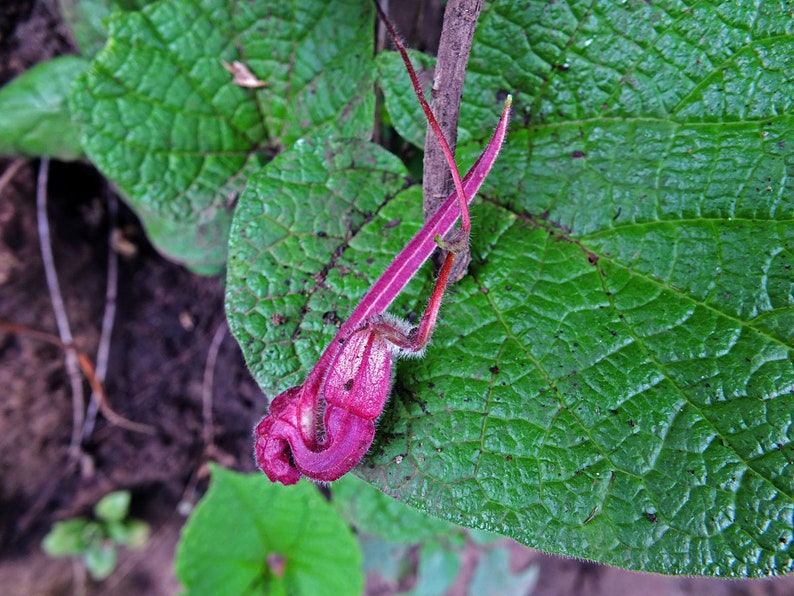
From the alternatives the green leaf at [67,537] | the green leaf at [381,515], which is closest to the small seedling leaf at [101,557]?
the green leaf at [67,537]

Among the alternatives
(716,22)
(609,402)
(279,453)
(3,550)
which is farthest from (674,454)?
(3,550)

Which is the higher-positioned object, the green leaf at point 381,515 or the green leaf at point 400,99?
the green leaf at point 400,99

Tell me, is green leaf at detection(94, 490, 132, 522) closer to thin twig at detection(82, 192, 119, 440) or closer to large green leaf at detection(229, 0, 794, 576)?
thin twig at detection(82, 192, 119, 440)

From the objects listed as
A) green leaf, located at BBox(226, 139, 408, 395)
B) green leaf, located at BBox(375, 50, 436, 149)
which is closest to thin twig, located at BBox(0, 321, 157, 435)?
green leaf, located at BBox(226, 139, 408, 395)

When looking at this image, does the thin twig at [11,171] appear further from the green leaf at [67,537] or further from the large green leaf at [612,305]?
the green leaf at [67,537]

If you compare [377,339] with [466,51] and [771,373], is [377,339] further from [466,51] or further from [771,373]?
[771,373]

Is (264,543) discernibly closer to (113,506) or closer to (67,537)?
(113,506)

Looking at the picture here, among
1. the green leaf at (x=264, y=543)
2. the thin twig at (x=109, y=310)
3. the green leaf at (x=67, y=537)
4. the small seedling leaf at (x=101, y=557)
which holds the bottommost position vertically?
the small seedling leaf at (x=101, y=557)
